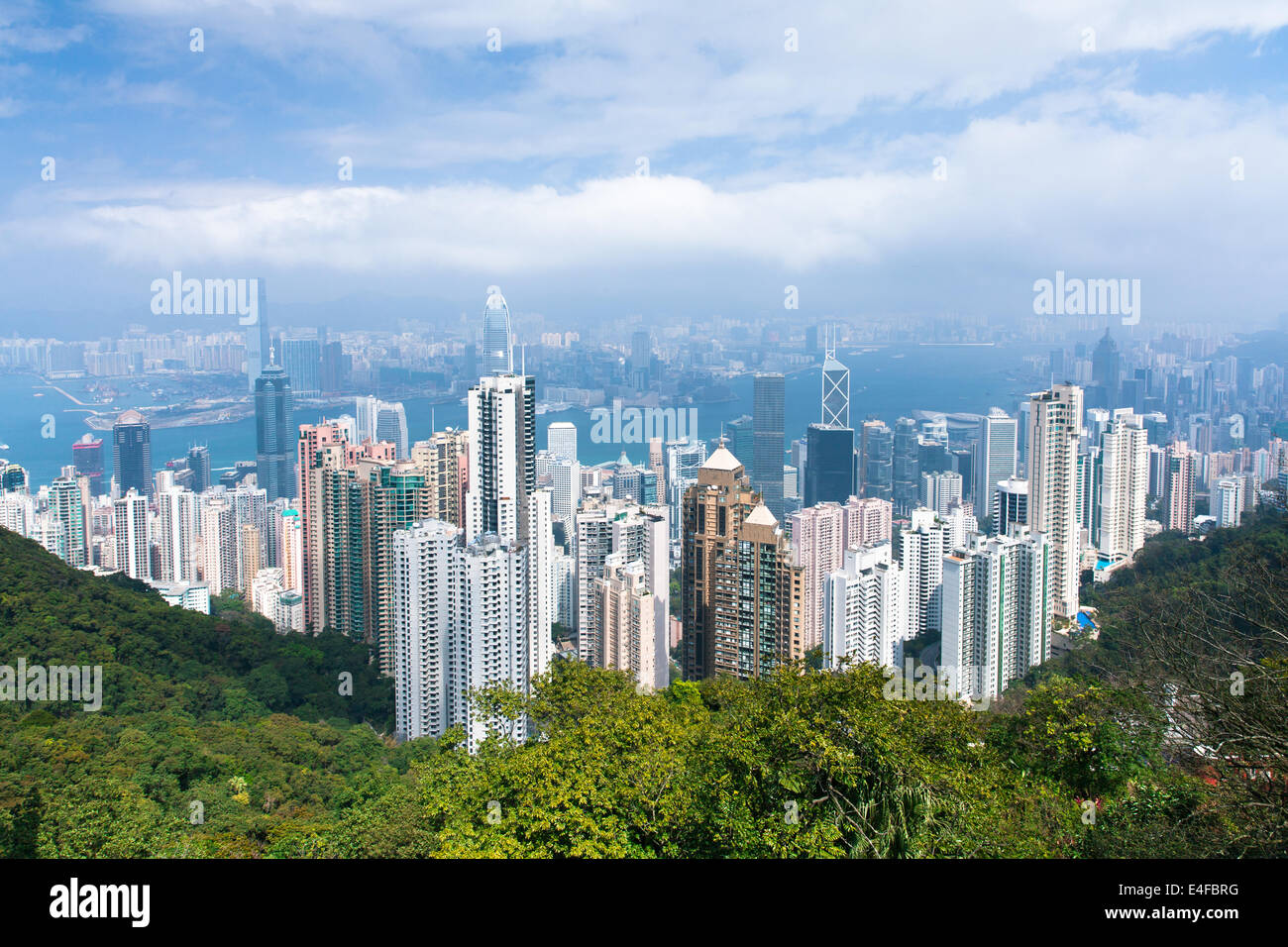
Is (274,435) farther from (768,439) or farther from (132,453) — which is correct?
(768,439)

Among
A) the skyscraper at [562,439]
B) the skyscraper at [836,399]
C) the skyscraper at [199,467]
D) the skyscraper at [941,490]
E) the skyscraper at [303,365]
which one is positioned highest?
the skyscraper at [303,365]

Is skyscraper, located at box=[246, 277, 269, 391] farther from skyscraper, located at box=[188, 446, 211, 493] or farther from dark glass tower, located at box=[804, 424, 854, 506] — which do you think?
dark glass tower, located at box=[804, 424, 854, 506]

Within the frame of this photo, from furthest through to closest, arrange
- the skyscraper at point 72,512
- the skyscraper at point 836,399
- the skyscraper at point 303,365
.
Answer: the skyscraper at point 836,399 → the skyscraper at point 303,365 → the skyscraper at point 72,512

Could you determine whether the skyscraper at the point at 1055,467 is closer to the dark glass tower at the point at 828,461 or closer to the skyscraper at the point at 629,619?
the dark glass tower at the point at 828,461

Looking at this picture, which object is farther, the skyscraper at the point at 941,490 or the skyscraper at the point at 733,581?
the skyscraper at the point at 941,490

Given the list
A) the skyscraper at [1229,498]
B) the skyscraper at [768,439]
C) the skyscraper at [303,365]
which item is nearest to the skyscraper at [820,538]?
the skyscraper at [768,439]

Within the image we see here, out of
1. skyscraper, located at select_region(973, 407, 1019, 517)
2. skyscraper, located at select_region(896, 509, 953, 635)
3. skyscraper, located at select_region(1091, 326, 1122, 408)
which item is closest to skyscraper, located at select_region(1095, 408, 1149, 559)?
skyscraper, located at select_region(1091, 326, 1122, 408)
